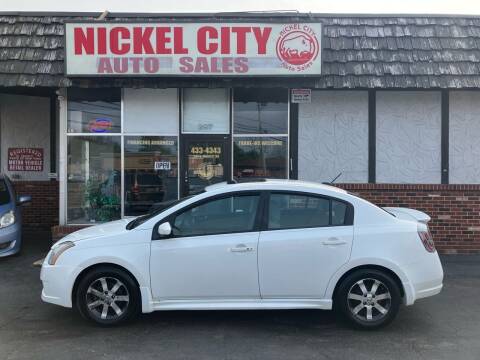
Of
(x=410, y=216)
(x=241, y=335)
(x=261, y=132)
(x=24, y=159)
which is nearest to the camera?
(x=241, y=335)

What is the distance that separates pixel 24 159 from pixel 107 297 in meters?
7.66

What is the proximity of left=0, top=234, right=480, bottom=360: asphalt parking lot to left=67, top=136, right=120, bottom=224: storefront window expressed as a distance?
11.1ft

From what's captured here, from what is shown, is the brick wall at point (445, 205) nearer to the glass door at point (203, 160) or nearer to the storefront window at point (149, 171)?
the glass door at point (203, 160)

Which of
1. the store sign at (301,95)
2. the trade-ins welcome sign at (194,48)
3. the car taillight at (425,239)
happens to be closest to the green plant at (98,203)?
the trade-ins welcome sign at (194,48)

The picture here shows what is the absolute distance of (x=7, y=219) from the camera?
907cm

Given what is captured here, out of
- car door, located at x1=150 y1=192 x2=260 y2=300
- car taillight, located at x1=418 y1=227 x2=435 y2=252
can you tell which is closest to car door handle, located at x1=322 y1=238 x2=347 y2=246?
car door, located at x1=150 y1=192 x2=260 y2=300

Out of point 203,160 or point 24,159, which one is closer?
point 203,160

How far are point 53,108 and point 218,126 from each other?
449 cm

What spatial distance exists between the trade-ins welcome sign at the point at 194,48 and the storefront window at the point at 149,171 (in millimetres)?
1409

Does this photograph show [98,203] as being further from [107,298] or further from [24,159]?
[107,298]

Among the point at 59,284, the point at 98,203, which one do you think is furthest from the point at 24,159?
the point at 59,284

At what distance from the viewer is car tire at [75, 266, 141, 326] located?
5551mm

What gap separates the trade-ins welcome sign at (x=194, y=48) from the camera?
9.11m

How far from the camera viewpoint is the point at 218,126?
9953mm
